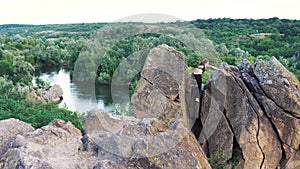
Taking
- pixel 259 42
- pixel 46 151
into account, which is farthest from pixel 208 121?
pixel 259 42

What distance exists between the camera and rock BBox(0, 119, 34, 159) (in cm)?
965

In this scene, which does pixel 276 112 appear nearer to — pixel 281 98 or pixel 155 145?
pixel 281 98

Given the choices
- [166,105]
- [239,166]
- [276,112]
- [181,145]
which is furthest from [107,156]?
[276,112]

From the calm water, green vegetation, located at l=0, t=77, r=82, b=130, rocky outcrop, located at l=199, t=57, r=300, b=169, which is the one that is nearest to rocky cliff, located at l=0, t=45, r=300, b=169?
rocky outcrop, located at l=199, t=57, r=300, b=169

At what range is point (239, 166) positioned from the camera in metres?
11.4

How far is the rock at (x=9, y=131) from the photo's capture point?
9.65m

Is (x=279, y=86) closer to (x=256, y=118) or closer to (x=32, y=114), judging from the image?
(x=256, y=118)

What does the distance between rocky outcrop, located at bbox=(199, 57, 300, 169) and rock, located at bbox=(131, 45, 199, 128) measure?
0.77m

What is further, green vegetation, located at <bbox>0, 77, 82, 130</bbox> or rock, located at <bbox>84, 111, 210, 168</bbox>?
green vegetation, located at <bbox>0, 77, 82, 130</bbox>

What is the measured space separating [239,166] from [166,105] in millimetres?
3079

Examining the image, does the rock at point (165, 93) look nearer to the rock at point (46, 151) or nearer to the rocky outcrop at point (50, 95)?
the rock at point (46, 151)

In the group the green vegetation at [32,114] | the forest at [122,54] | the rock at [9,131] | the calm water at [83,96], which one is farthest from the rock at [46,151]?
the calm water at [83,96]

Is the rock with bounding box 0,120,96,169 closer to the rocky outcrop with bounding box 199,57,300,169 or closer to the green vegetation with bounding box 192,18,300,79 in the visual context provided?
the rocky outcrop with bounding box 199,57,300,169

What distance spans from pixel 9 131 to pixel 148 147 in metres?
4.48
